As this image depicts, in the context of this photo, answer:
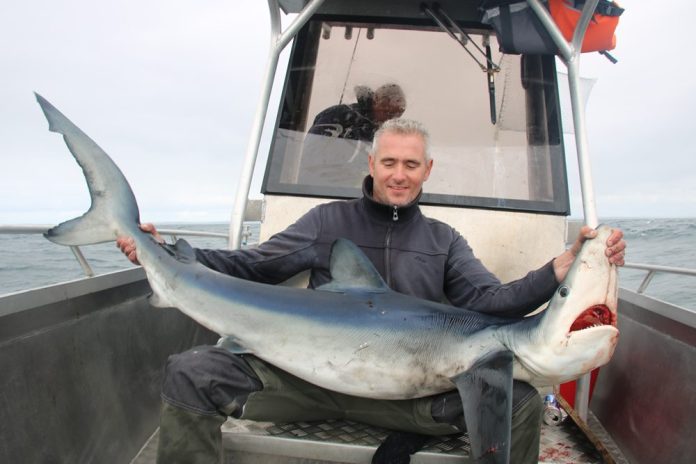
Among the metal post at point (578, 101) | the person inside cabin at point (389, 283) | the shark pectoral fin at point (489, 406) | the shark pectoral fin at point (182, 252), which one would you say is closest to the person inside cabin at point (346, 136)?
the person inside cabin at point (389, 283)

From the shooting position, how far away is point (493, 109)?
356 cm

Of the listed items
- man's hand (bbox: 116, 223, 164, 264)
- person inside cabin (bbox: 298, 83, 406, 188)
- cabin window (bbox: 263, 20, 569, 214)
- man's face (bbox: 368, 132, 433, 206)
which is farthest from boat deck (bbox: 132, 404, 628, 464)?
person inside cabin (bbox: 298, 83, 406, 188)

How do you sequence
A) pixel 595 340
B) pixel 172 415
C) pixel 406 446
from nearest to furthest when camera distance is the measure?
1. pixel 595 340
2. pixel 172 415
3. pixel 406 446

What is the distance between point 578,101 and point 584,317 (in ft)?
5.56

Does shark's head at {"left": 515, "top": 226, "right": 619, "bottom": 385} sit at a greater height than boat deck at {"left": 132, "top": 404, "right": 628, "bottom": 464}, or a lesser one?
greater

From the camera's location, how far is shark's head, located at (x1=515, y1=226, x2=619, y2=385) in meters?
1.88

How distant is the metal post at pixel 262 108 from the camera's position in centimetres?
320

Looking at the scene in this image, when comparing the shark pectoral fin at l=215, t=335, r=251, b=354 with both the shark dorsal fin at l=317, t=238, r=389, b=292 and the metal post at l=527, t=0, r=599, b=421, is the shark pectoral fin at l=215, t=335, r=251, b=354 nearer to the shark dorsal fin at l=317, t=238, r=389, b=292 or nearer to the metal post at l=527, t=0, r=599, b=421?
the shark dorsal fin at l=317, t=238, r=389, b=292

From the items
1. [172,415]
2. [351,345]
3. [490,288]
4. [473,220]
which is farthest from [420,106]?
[172,415]

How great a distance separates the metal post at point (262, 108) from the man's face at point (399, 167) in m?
0.88

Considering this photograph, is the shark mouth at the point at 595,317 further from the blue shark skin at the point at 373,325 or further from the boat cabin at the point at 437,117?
the boat cabin at the point at 437,117

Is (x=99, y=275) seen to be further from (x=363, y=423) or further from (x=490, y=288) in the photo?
(x=490, y=288)

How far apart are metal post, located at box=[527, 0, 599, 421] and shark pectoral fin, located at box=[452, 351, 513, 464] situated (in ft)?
4.53

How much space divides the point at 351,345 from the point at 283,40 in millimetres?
2064
